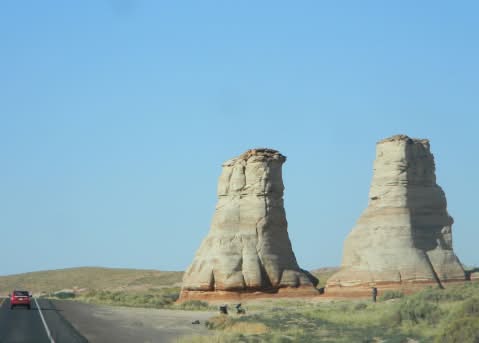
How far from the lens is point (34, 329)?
3506 cm

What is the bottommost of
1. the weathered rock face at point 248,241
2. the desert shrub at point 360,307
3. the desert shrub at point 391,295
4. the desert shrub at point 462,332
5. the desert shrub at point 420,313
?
the desert shrub at point 462,332

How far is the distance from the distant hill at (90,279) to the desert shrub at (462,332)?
94157mm

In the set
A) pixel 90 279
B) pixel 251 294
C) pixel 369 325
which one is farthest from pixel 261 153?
pixel 90 279

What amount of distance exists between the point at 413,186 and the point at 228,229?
1440cm

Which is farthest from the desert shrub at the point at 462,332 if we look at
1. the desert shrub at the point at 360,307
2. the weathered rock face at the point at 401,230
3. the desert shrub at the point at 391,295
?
the weathered rock face at the point at 401,230

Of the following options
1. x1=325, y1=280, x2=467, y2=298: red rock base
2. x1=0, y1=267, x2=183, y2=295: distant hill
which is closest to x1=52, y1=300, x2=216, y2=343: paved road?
x1=325, y1=280, x2=467, y2=298: red rock base

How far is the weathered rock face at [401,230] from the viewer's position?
60.6 meters

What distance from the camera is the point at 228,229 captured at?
64.7 metres

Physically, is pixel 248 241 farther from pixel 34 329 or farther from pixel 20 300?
pixel 34 329

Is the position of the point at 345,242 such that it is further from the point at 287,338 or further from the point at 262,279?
the point at 287,338

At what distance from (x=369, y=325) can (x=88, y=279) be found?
370 feet

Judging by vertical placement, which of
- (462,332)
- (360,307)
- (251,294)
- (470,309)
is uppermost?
(251,294)

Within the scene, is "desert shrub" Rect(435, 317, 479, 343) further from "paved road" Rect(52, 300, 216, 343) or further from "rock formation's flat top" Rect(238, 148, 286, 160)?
"rock formation's flat top" Rect(238, 148, 286, 160)

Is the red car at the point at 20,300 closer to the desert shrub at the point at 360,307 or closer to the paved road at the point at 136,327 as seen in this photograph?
the paved road at the point at 136,327
